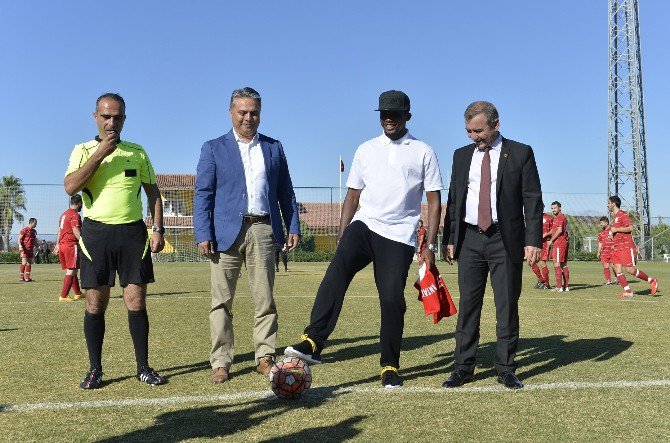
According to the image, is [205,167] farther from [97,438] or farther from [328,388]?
[97,438]

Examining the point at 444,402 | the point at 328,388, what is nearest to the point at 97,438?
the point at 328,388


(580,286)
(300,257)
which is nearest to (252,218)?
(580,286)

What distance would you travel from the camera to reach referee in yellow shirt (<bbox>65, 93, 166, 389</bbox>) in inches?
219

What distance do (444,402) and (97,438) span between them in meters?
2.15

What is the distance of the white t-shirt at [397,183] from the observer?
5664mm

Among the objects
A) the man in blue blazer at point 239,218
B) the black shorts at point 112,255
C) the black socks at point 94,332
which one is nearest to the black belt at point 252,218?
the man in blue blazer at point 239,218

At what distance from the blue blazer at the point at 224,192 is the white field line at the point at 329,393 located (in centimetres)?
135

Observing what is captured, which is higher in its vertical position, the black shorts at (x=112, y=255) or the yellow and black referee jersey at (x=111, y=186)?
→ the yellow and black referee jersey at (x=111, y=186)

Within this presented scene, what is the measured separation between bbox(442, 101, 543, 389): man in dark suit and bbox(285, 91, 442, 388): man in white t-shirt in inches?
11.1

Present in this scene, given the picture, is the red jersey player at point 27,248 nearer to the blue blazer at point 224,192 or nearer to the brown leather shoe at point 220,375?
the blue blazer at point 224,192

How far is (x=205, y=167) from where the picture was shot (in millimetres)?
6078

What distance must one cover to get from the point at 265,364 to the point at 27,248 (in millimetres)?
18336

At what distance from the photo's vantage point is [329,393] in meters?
5.20

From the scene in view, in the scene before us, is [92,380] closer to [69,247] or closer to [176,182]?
[69,247]
